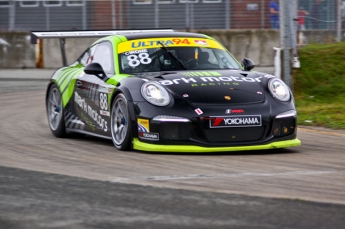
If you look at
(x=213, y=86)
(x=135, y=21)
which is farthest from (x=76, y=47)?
(x=213, y=86)

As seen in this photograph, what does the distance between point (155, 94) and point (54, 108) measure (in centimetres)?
276

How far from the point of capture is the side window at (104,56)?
9641 millimetres

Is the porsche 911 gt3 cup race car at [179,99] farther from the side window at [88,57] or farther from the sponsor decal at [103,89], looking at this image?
the side window at [88,57]

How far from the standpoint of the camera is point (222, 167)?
297 inches

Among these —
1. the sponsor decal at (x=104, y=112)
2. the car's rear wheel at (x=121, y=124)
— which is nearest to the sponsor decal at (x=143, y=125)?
the car's rear wheel at (x=121, y=124)

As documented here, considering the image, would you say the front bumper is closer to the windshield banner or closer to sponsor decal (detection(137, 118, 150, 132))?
sponsor decal (detection(137, 118, 150, 132))

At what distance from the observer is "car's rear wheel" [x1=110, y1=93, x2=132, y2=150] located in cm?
872

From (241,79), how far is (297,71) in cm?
631

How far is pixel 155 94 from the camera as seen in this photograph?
8531 millimetres

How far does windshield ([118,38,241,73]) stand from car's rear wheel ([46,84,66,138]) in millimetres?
1417

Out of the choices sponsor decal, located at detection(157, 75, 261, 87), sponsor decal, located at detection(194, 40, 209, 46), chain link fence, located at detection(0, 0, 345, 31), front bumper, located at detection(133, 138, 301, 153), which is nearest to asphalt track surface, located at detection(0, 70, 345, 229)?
front bumper, located at detection(133, 138, 301, 153)

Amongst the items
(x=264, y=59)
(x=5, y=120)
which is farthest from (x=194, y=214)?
(x=264, y=59)

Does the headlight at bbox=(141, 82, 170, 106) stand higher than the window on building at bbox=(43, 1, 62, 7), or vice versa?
the window on building at bbox=(43, 1, 62, 7)

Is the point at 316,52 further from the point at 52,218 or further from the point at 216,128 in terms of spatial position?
the point at 52,218
